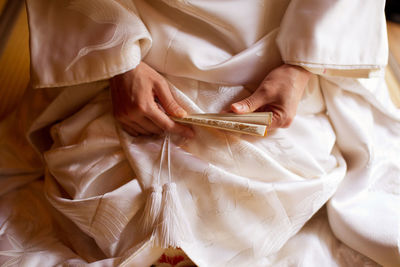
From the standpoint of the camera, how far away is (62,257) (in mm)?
757

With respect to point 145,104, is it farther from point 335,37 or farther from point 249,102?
point 335,37

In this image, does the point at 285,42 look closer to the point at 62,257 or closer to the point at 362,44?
the point at 362,44

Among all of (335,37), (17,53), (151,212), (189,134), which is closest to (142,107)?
(189,134)

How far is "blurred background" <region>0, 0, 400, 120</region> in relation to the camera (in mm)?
1273

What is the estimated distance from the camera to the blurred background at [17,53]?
1.27 meters

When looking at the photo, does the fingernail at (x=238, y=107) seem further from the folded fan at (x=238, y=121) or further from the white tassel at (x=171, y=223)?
the white tassel at (x=171, y=223)

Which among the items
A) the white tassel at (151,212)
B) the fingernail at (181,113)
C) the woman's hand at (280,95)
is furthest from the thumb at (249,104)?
the white tassel at (151,212)

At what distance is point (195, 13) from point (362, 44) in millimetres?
383

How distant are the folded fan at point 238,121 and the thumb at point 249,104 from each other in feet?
0.04

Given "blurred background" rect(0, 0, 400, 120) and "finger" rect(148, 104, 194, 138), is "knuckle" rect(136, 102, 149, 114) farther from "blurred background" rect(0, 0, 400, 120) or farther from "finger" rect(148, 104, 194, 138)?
"blurred background" rect(0, 0, 400, 120)

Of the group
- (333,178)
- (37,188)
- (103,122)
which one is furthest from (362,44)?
(37,188)

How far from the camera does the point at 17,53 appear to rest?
1.41m

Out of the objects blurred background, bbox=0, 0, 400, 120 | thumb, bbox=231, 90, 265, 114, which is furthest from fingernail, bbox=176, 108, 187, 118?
blurred background, bbox=0, 0, 400, 120

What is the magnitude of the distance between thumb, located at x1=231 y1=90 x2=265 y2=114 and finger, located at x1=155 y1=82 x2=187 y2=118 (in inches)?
4.5
